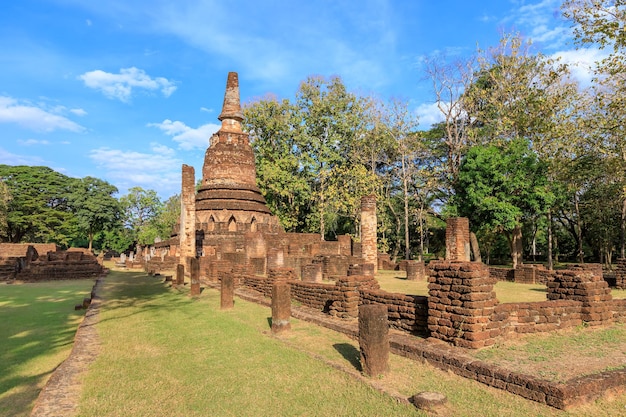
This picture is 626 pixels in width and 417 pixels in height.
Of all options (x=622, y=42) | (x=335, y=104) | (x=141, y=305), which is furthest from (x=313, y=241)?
(x=622, y=42)

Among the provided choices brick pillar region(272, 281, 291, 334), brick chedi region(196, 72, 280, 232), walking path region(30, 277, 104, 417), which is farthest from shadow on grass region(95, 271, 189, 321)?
brick chedi region(196, 72, 280, 232)

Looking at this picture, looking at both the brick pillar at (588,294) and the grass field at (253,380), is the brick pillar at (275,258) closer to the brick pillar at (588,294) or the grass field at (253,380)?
the grass field at (253,380)

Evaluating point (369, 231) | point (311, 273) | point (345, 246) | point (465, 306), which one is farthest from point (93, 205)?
point (465, 306)

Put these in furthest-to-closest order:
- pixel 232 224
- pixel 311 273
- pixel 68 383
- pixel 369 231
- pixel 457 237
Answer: pixel 232 224, pixel 369 231, pixel 457 237, pixel 311 273, pixel 68 383

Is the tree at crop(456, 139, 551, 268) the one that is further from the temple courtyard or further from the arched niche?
the temple courtyard

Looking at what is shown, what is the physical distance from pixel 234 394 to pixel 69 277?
20.8 meters

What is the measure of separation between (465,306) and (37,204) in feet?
163

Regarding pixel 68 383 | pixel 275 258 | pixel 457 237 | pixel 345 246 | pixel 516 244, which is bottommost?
pixel 68 383

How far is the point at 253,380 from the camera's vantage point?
4.79 m

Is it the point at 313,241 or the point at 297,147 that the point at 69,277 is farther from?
the point at 297,147

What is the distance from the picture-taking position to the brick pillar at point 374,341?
4883 millimetres

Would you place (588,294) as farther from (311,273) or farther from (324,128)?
(324,128)

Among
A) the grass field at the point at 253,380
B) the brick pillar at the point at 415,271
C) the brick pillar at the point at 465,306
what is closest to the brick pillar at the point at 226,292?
the grass field at the point at 253,380

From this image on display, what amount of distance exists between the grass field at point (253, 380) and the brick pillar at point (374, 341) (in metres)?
0.17
